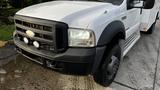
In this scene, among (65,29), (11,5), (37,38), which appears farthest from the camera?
(11,5)

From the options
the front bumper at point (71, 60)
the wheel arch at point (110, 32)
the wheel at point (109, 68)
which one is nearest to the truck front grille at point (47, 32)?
the front bumper at point (71, 60)

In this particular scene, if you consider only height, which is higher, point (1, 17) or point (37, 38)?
point (37, 38)

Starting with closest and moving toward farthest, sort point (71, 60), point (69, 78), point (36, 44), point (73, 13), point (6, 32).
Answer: point (71, 60) → point (73, 13) → point (36, 44) → point (69, 78) → point (6, 32)

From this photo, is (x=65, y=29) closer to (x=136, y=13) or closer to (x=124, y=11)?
(x=124, y=11)

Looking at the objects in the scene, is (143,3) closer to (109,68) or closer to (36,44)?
(109,68)

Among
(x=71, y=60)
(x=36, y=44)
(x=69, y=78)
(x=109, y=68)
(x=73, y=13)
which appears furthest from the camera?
(x=69, y=78)

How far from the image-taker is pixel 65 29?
3.16m

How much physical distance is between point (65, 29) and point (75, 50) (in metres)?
0.33

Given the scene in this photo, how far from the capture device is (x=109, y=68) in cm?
389

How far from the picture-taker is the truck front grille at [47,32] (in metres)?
3.18

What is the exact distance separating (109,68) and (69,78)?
2.91ft

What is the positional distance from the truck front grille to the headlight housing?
0.08m

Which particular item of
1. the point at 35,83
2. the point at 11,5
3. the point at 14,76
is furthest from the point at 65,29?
the point at 11,5

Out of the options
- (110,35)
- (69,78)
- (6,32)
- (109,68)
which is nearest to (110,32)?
(110,35)
